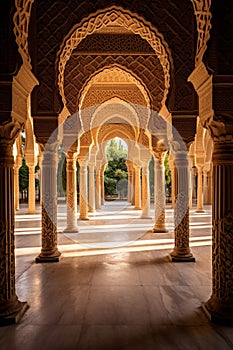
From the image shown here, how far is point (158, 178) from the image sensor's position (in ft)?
34.1

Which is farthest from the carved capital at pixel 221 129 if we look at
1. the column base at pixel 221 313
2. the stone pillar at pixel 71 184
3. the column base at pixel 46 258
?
the stone pillar at pixel 71 184

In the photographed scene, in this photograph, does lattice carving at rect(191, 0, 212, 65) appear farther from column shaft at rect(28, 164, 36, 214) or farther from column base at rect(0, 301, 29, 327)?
column shaft at rect(28, 164, 36, 214)

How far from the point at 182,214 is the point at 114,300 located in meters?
2.78

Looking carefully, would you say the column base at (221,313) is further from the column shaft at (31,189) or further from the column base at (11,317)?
the column shaft at (31,189)

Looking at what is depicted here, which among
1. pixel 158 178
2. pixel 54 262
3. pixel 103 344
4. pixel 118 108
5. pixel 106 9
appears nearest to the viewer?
pixel 103 344

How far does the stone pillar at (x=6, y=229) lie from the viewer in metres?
3.87

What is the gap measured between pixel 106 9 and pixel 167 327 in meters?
4.87

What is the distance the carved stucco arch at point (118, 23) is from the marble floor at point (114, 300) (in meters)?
3.12

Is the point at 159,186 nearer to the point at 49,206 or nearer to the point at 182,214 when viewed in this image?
the point at 182,214

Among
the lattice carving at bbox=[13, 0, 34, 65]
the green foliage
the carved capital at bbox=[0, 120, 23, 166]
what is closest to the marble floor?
the carved capital at bbox=[0, 120, 23, 166]

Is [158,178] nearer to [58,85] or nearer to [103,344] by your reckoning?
[58,85]

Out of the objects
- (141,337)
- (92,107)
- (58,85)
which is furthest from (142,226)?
(141,337)

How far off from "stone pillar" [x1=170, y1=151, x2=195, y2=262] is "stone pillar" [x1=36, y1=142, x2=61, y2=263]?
2.41 metres

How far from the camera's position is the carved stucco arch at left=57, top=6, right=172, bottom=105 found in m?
6.00
